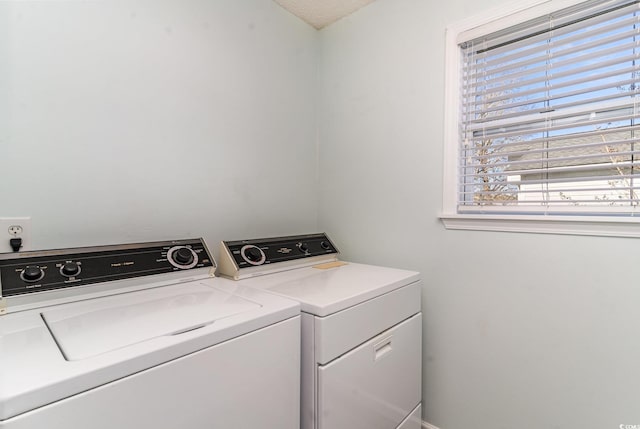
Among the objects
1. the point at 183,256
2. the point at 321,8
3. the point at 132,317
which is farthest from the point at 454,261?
the point at 321,8

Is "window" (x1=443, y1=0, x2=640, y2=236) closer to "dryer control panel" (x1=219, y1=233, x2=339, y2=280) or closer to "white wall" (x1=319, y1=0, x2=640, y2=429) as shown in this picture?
"white wall" (x1=319, y1=0, x2=640, y2=429)

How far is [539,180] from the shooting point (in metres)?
1.37

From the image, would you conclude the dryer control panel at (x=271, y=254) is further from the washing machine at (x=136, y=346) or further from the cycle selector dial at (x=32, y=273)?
the cycle selector dial at (x=32, y=273)

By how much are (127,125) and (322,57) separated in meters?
1.33

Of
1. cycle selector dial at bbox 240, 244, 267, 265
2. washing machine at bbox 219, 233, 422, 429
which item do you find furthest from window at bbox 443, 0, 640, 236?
cycle selector dial at bbox 240, 244, 267, 265

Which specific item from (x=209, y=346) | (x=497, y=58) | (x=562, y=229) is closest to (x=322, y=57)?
(x=497, y=58)

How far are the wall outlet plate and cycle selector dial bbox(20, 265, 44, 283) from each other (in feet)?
0.41

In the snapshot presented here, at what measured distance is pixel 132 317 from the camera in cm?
90

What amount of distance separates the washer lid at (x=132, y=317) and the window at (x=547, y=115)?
114cm

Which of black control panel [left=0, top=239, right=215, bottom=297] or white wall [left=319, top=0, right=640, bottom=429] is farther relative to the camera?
white wall [left=319, top=0, right=640, bottom=429]

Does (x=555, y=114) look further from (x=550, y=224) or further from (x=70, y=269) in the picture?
(x=70, y=269)

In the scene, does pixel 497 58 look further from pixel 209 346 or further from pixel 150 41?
pixel 209 346

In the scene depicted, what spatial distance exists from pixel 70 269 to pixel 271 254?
2.56ft

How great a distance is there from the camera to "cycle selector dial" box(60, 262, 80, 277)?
1.07 metres
